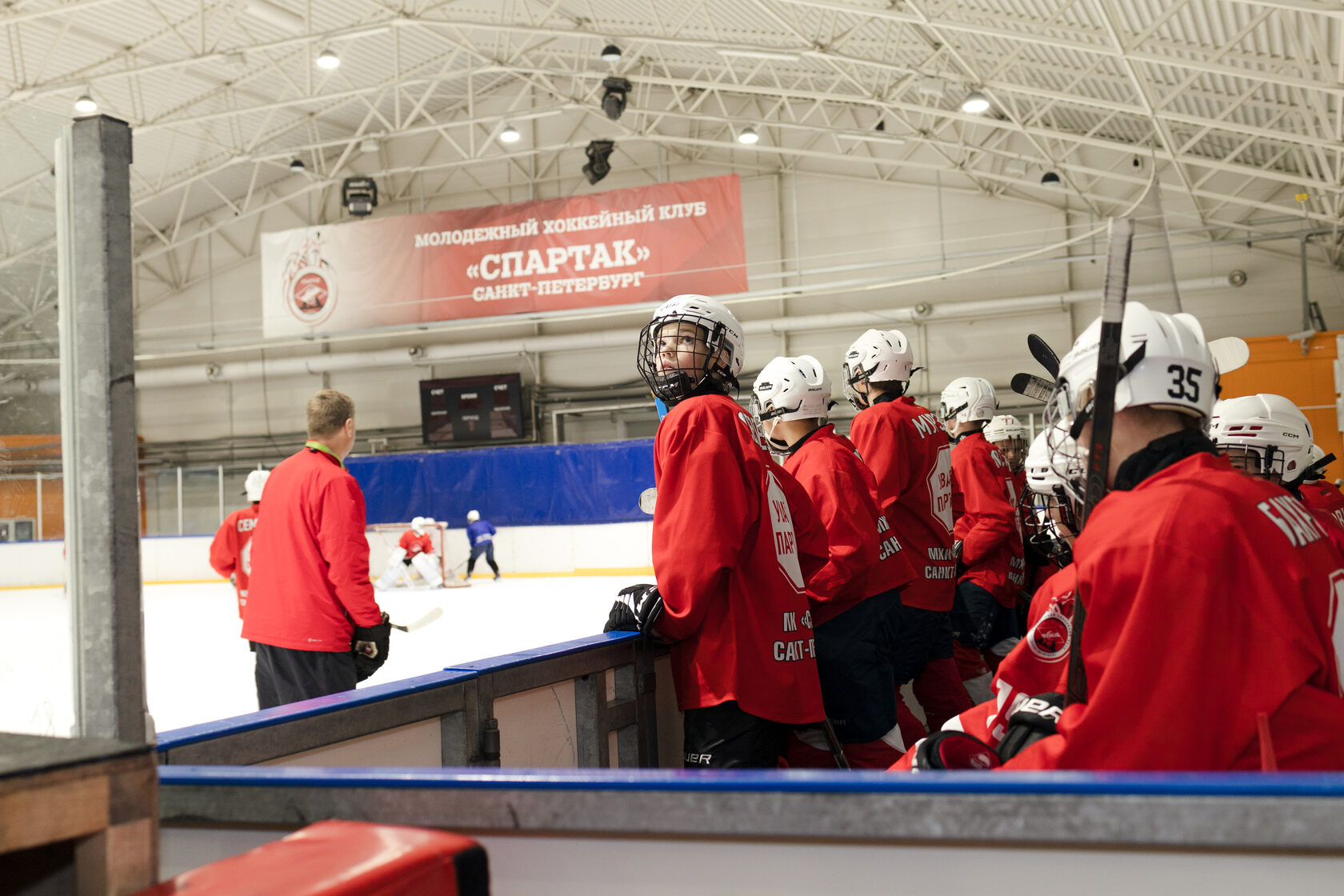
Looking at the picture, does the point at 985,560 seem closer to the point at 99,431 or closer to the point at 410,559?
the point at 99,431

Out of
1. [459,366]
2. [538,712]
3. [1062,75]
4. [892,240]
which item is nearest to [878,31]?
[1062,75]

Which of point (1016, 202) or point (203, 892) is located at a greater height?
point (1016, 202)

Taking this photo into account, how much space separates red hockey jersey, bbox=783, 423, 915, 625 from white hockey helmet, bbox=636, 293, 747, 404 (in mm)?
536

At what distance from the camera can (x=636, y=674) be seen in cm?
272

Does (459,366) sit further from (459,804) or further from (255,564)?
(459,804)

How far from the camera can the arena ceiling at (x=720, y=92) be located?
11.9m

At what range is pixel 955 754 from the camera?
1.55m

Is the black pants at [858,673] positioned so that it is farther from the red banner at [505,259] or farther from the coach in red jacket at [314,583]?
the red banner at [505,259]

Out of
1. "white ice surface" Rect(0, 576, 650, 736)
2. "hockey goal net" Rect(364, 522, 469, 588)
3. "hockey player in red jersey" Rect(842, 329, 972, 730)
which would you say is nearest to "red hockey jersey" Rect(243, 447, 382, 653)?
"white ice surface" Rect(0, 576, 650, 736)

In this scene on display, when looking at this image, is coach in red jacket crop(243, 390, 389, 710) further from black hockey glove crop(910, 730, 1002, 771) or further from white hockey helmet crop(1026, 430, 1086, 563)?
black hockey glove crop(910, 730, 1002, 771)

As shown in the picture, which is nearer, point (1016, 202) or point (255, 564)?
point (255, 564)

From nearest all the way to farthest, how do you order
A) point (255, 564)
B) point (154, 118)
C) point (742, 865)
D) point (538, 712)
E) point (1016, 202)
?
point (742, 865)
point (538, 712)
point (255, 564)
point (154, 118)
point (1016, 202)

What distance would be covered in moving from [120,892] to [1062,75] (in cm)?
1539

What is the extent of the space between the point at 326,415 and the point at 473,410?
1728 centimetres
